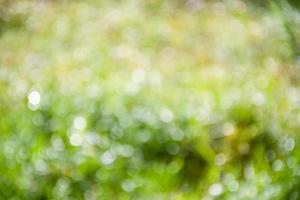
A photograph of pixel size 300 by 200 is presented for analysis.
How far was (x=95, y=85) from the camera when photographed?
361 centimetres

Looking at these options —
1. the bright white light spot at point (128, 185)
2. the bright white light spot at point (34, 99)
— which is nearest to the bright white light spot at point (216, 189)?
the bright white light spot at point (128, 185)

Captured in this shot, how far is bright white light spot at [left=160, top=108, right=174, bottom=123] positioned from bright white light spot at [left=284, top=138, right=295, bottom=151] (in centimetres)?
48

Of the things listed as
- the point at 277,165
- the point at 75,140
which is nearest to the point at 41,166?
the point at 75,140

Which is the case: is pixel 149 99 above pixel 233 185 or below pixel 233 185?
above

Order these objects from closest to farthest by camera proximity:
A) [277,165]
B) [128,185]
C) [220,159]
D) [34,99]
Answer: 1. [128,185]
2. [277,165]
3. [220,159]
4. [34,99]

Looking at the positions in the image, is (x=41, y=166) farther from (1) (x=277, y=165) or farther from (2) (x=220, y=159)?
(1) (x=277, y=165)

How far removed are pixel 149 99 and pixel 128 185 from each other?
60cm

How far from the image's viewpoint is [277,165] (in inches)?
123

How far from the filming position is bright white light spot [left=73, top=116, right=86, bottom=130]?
3.33 meters

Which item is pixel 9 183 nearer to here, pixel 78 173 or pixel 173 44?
pixel 78 173

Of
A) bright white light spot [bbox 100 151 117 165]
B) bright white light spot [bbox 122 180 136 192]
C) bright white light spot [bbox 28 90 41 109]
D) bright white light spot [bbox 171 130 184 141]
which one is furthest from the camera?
bright white light spot [bbox 28 90 41 109]

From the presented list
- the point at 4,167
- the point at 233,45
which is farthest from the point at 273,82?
the point at 4,167

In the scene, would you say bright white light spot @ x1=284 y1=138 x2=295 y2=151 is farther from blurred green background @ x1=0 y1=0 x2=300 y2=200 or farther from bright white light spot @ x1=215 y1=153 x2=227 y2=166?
bright white light spot @ x1=215 y1=153 x2=227 y2=166

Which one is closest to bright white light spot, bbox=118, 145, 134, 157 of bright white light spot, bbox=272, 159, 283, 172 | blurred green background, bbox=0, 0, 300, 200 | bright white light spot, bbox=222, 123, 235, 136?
blurred green background, bbox=0, 0, 300, 200
